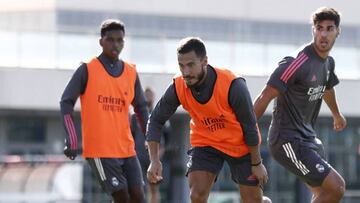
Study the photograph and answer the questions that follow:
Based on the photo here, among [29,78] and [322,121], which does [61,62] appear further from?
[322,121]

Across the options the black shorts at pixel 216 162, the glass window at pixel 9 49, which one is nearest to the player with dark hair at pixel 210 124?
the black shorts at pixel 216 162

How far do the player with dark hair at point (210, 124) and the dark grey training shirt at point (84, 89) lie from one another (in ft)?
4.10

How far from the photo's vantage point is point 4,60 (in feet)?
90.9

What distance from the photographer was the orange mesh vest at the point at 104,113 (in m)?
9.30

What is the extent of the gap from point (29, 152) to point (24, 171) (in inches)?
643

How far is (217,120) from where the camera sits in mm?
8109

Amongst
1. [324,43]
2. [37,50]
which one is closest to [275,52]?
[37,50]

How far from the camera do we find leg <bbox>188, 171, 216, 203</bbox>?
8141 mm

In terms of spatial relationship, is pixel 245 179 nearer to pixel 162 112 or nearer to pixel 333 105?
pixel 162 112

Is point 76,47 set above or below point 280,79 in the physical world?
below

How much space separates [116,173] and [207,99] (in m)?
1.64

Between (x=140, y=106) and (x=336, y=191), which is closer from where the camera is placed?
(x=336, y=191)

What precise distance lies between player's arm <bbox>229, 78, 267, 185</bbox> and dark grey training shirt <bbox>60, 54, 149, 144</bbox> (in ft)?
5.70

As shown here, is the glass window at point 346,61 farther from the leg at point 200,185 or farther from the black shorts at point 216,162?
the leg at point 200,185
